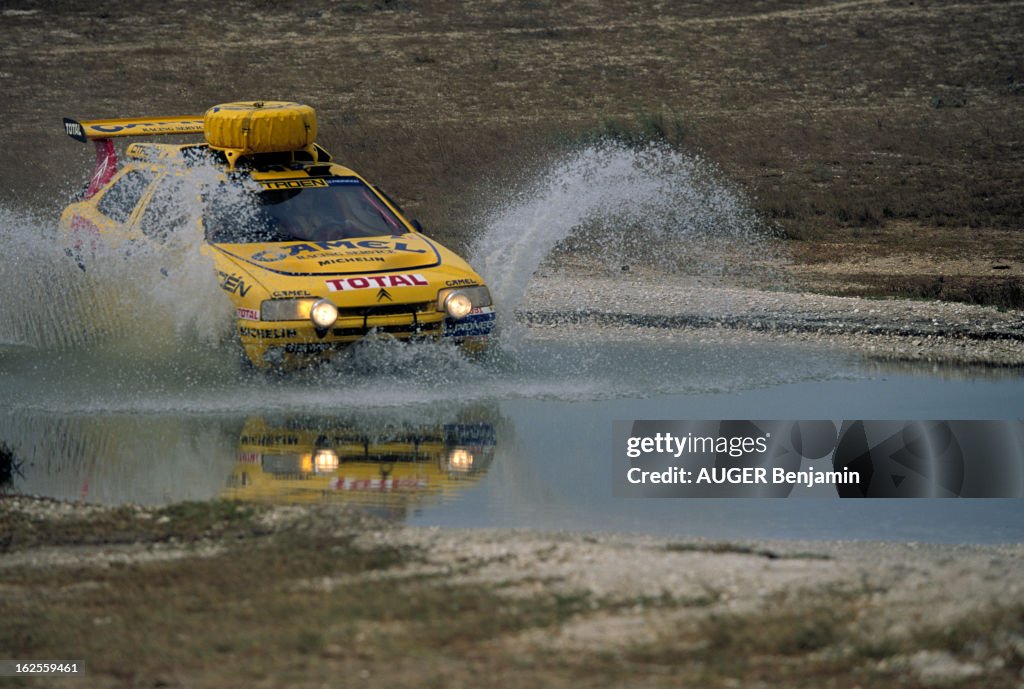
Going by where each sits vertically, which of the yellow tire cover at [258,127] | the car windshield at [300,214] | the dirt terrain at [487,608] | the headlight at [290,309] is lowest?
the dirt terrain at [487,608]

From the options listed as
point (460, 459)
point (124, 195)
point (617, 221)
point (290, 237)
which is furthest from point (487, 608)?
point (617, 221)

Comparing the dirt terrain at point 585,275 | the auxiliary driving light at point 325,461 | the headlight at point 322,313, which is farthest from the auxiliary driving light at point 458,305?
the dirt terrain at point 585,275

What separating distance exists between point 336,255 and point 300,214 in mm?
817

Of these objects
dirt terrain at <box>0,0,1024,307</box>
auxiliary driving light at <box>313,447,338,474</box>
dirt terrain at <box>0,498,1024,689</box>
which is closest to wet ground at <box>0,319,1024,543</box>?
auxiliary driving light at <box>313,447,338,474</box>

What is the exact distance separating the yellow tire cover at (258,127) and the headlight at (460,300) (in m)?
2.24

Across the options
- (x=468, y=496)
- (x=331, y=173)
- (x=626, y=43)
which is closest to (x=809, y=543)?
(x=468, y=496)

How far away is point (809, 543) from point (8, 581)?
3.56 metres

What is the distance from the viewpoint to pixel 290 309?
11328 millimetres

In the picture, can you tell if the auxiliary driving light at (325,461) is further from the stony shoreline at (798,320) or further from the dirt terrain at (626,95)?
the dirt terrain at (626,95)

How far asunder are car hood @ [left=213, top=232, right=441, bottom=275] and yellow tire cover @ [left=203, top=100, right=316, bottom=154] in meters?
1.21

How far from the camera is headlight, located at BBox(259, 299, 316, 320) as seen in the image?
11328 millimetres

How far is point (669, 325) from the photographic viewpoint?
49.3ft

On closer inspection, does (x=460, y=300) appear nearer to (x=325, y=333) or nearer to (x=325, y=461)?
(x=325, y=333)

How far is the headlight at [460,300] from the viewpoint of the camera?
11.8 meters
